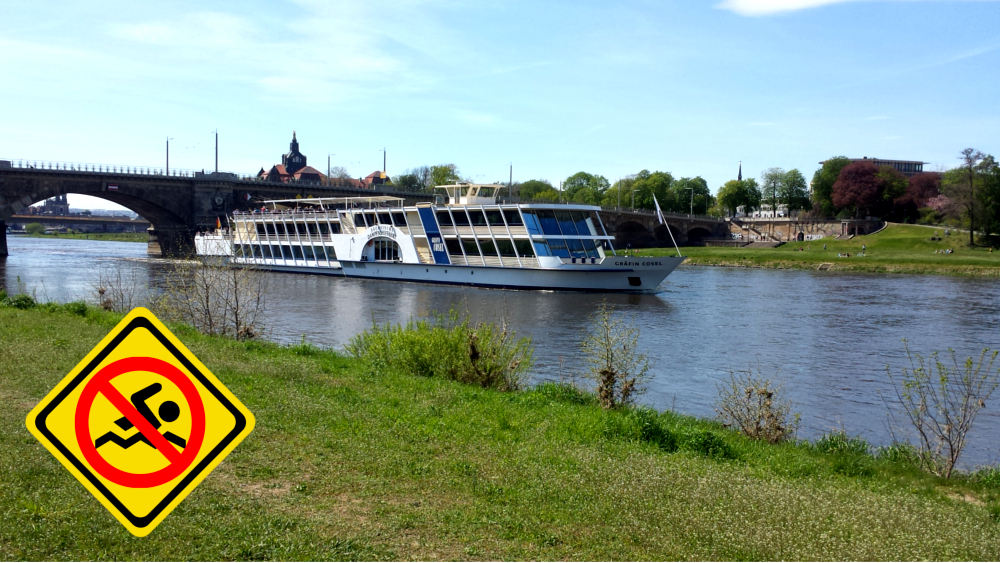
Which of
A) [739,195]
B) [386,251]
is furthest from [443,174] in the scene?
[386,251]

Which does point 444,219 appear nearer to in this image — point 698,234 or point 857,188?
point 698,234

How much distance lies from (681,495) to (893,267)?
61051mm

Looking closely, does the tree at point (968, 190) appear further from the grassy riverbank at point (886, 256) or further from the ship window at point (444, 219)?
the ship window at point (444, 219)

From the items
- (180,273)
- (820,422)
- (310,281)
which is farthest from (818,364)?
(310,281)

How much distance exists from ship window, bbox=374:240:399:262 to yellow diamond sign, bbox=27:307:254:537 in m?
47.1

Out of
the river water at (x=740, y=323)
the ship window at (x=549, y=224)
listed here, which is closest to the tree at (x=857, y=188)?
the river water at (x=740, y=323)

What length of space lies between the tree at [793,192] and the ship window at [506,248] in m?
84.3

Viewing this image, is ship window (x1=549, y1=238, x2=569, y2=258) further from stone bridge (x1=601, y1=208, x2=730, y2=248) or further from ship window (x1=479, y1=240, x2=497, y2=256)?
stone bridge (x1=601, y1=208, x2=730, y2=248)

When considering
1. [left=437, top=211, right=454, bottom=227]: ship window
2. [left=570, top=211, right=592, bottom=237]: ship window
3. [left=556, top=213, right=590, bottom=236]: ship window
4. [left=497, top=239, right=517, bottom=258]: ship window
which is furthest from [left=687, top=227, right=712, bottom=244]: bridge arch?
[left=497, top=239, right=517, bottom=258]: ship window

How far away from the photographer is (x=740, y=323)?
29906 millimetres

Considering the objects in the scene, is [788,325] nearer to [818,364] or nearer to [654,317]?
[654,317]

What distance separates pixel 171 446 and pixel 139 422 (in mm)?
192

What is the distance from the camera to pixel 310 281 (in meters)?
51.1

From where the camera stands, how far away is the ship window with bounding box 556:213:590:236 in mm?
43125
